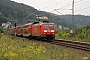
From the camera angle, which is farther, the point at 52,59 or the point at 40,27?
the point at 40,27

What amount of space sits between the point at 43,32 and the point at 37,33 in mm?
2490

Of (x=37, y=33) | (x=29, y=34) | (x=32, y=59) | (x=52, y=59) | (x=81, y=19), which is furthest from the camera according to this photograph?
(x=81, y=19)

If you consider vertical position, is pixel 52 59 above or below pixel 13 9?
below

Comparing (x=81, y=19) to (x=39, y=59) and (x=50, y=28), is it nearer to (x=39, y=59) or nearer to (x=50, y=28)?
(x=50, y=28)

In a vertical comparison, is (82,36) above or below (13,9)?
below

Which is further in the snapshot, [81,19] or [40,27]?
[81,19]

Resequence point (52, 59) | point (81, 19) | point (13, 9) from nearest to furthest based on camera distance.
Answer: point (52, 59), point (81, 19), point (13, 9)

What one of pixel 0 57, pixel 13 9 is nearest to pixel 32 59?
pixel 0 57

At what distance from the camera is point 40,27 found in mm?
28328

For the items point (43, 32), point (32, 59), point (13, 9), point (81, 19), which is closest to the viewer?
point (32, 59)

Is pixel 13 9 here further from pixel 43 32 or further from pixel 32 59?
pixel 32 59

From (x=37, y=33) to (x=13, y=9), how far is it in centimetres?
10154

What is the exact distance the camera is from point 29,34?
3603 cm

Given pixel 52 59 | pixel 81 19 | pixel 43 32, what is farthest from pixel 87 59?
pixel 81 19
